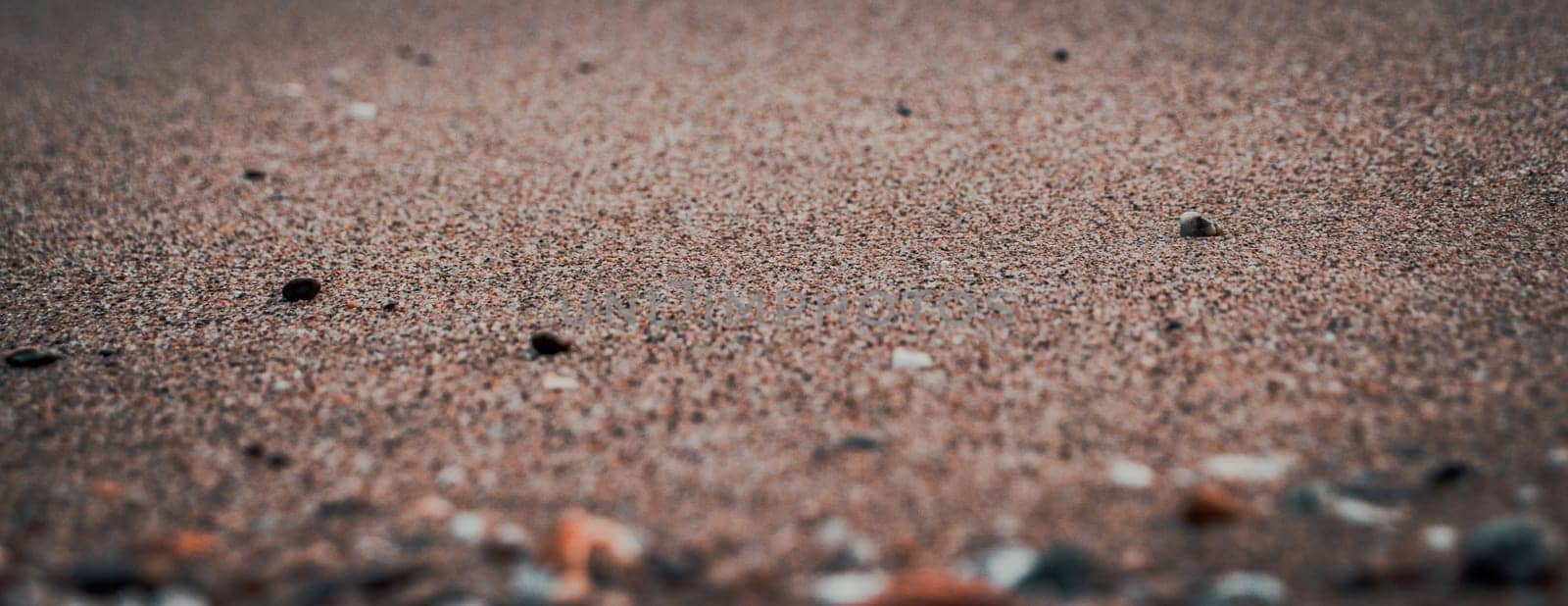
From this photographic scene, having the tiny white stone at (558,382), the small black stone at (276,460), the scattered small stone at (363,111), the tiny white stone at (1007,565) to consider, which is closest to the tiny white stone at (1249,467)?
the tiny white stone at (1007,565)

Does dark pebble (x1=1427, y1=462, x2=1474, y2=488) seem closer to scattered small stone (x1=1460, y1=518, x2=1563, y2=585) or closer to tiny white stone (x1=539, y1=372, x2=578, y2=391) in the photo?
scattered small stone (x1=1460, y1=518, x2=1563, y2=585)

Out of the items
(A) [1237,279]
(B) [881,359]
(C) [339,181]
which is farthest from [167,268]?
(A) [1237,279]

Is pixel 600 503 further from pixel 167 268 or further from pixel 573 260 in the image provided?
pixel 167 268

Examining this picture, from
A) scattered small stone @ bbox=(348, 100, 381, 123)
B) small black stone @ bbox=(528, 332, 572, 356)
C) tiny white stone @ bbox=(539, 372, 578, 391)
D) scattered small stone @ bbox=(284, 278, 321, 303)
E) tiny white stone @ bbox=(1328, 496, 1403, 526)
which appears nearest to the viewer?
tiny white stone @ bbox=(1328, 496, 1403, 526)

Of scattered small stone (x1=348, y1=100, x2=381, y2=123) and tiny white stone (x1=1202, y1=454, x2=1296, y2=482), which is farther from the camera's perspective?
scattered small stone (x1=348, y1=100, x2=381, y2=123)

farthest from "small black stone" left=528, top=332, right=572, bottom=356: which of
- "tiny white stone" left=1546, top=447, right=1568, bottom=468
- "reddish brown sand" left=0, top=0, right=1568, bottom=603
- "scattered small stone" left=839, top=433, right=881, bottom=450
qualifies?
"tiny white stone" left=1546, top=447, right=1568, bottom=468

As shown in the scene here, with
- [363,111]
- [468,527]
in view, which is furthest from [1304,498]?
[363,111]

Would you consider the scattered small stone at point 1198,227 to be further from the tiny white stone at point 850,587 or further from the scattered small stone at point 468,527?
the scattered small stone at point 468,527
